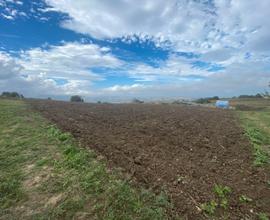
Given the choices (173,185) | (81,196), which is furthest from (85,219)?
(173,185)

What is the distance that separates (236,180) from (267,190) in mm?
639

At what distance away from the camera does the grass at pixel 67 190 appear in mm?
3516

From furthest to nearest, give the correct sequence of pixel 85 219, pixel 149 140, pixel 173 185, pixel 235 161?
pixel 149 140 < pixel 235 161 < pixel 173 185 < pixel 85 219

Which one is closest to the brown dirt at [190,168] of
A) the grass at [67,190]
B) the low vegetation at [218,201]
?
the low vegetation at [218,201]

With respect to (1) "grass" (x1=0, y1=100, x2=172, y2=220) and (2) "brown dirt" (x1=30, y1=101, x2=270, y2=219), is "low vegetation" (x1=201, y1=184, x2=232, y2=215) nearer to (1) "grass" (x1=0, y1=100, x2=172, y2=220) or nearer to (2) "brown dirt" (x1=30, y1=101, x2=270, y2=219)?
(2) "brown dirt" (x1=30, y1=101, x2=270, y2=219)

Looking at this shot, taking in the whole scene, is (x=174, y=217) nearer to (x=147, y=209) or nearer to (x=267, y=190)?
(x=147, y=209)

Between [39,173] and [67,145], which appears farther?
[67,145]

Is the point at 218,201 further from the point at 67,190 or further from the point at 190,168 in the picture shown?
the point at 67,190

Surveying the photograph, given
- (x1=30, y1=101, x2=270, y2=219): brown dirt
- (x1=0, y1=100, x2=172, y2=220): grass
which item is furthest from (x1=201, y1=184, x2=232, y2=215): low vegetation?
(x1=0, y1=100, x2=172, y2=220): grass

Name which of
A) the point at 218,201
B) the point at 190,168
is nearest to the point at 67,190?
the point at 218,201

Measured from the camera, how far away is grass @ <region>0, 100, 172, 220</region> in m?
3.52

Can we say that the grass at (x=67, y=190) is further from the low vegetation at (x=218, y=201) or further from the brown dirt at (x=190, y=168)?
the low vegetation at (x=218, y=201)

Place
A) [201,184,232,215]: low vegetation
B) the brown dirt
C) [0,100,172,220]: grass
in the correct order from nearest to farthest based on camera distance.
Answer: [0,100,172,220]: grass
[201,184,232,215]: low vegetation
the brown dirt

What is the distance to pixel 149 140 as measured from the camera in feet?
26.4
